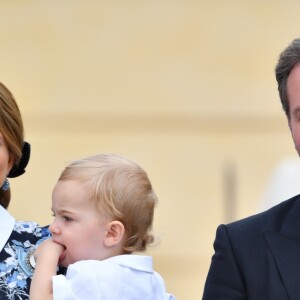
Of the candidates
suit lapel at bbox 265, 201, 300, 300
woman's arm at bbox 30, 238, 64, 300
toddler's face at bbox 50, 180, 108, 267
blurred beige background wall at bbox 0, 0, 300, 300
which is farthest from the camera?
blurred beige background wall at bbox 0, 0, 300, 300

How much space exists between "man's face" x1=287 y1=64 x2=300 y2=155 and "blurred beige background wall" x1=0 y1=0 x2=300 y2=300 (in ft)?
10.2

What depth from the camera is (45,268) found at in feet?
14.8

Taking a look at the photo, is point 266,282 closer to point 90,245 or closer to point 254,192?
point 90,245

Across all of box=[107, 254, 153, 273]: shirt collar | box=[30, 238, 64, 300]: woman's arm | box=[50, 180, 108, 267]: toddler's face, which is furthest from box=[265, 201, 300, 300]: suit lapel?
box=[30, 238, 64, 300]: woman's arm

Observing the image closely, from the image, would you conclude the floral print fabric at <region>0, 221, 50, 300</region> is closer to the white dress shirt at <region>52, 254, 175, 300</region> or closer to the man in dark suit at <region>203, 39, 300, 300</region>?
the white dress shirt at <region>52, 254, 175, 300</region>

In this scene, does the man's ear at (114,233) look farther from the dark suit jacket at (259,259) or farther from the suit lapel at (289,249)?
the suit lapel at (289,249)

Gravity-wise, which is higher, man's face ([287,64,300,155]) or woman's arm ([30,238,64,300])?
man's face ([287,64,300,155])

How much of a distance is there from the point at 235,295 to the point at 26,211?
329 centimetres

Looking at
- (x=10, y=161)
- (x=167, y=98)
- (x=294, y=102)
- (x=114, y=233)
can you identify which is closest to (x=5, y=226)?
(x=10, y=161)

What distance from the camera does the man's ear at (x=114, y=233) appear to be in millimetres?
4559

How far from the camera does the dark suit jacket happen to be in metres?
4.68

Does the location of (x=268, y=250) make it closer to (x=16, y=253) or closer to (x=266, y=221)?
(x=266, y=221)

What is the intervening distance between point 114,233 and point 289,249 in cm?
54

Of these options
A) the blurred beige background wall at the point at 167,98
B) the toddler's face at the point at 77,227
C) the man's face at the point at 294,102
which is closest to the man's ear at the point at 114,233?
the toddler's face at the point at 77,227
